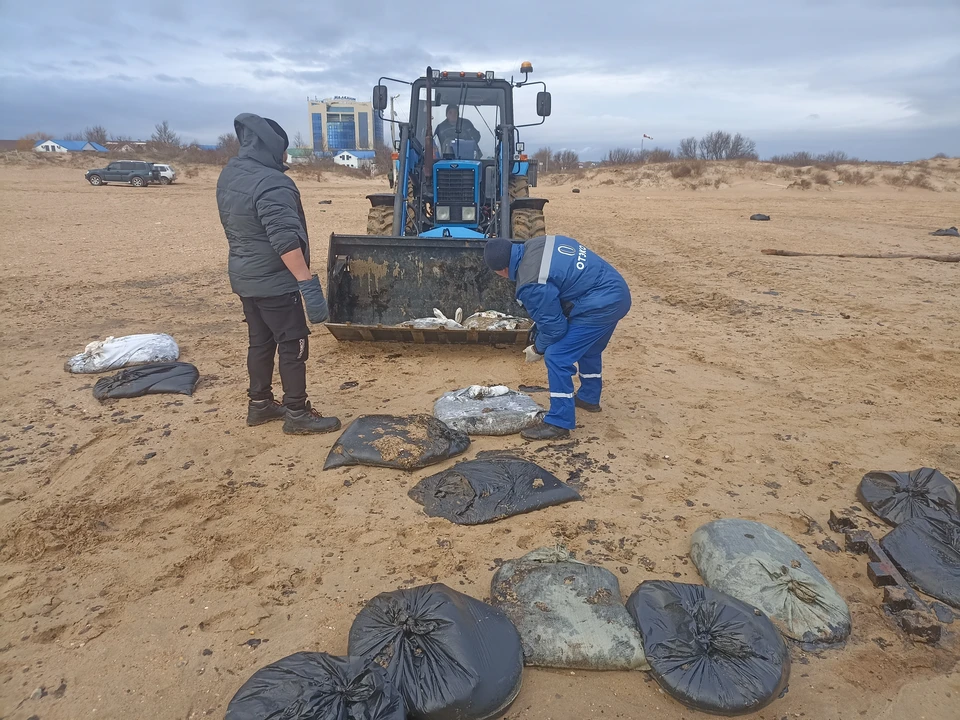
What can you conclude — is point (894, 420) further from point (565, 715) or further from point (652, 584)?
point (565, 715)

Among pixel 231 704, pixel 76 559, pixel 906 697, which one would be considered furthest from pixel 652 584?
pixel 76 559

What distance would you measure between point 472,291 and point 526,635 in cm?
350

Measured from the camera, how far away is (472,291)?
5.24 m

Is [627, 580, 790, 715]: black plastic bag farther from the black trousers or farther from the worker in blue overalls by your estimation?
the black trousers

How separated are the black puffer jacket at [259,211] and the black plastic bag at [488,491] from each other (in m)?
1.41

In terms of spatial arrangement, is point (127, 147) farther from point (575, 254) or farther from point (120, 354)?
point (575, 254)

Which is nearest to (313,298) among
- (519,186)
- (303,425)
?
(303,425)

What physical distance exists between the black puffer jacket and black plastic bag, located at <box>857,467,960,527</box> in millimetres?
3180

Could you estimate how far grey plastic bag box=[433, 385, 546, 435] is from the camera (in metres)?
3.62

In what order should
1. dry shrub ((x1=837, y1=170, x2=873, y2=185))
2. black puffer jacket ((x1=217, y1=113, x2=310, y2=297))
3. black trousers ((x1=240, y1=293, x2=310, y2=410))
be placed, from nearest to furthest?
1. black puffer jacket ((x1=217, y1=113, x2=310, y2=297))
2. black trousers ((x1=240, y1=293, x2=310, y2=410))
3. dry shrub ((x1=837, y1=170, x2=873, y2=185))

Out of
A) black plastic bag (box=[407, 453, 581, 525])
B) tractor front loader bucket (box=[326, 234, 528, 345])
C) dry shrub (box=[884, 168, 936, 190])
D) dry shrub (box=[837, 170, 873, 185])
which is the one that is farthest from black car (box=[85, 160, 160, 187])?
dry shrub (box=[884, 168, 936, 190])

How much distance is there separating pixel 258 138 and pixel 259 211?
405 millimetres

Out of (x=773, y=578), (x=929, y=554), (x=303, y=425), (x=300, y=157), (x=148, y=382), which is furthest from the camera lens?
(x=300, y=157)

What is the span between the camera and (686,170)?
958 inches
